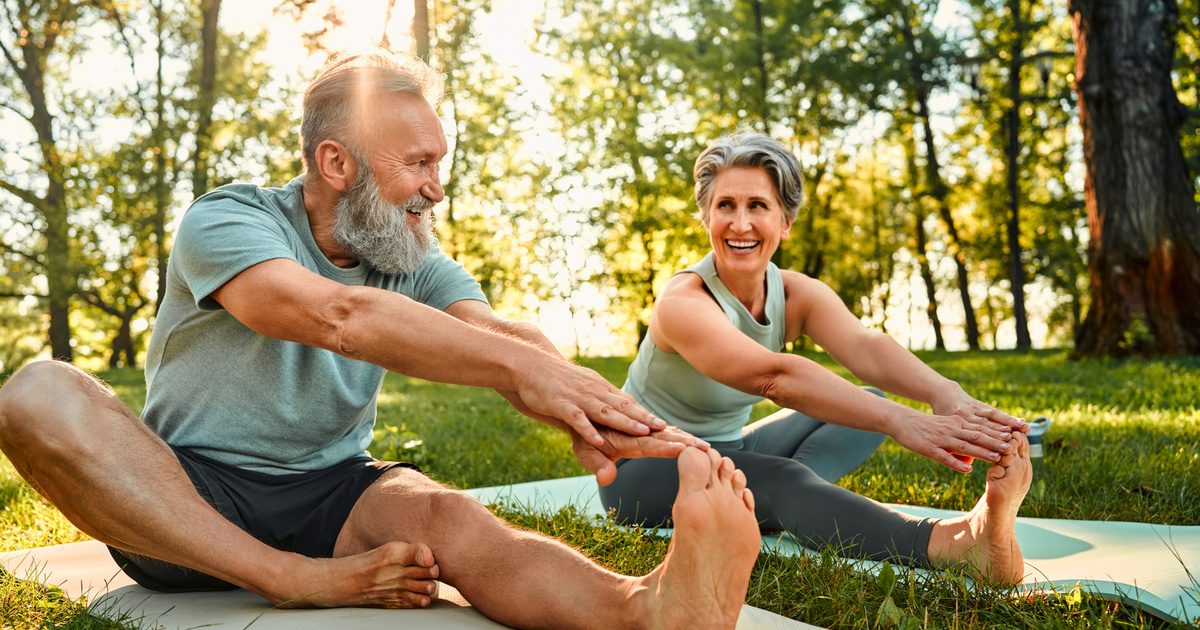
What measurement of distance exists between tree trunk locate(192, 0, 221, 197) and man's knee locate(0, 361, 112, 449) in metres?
16.1

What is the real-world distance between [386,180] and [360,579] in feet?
3.63

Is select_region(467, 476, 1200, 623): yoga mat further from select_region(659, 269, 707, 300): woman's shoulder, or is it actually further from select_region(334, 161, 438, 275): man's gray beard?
select_region(334, 161, 438, 275): man's gray beard

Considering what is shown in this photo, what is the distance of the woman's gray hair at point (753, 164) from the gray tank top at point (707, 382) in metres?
0.27

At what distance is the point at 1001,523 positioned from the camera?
8.02 ft

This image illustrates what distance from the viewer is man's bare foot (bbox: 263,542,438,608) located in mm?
2266

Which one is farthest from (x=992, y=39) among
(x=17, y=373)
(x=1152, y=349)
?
(x=17, y=373)

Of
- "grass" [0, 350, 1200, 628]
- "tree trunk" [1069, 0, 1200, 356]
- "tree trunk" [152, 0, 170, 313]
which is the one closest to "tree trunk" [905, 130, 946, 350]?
"tree trunk" [1069, 0, 1200, 356]

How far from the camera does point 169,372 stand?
99.8 inches

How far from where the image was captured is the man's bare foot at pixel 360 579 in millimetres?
2266

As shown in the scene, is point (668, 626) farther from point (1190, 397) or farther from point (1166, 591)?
point (1190, 397)

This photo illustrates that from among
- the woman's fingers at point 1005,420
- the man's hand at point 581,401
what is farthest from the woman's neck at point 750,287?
the man's hand at point 581,401

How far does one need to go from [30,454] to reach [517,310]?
2297cm

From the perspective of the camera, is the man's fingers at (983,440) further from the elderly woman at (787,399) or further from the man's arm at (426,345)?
the man's arm at (426,345)

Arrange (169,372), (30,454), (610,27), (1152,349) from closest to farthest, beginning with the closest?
(30,454) < (169,372) < (1152,349) < (610,27)
